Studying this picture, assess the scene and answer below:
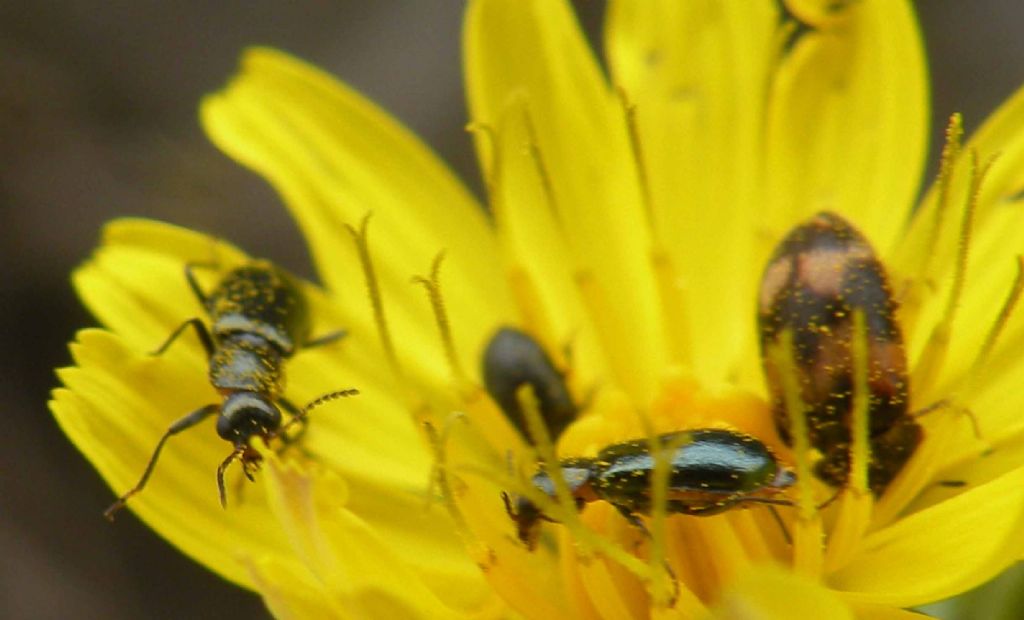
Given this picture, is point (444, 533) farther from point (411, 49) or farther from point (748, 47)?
point (411, 49)

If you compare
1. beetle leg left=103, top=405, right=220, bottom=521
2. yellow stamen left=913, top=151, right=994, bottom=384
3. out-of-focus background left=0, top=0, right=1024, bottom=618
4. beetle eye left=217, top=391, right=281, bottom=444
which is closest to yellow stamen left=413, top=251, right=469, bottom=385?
beetle eye left=217, top=391, right=281, bottom=444

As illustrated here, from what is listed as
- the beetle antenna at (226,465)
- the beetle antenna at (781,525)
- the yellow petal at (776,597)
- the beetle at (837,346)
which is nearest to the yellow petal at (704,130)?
the beetle at (837,346)

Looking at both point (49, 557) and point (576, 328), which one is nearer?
A: point (576, 328)

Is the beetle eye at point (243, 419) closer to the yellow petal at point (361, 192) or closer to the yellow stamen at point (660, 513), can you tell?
the yellow petal at point (361, 192)

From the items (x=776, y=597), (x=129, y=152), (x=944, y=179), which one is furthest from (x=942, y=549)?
(x=129, y=152)

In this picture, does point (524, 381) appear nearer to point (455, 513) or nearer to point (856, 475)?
point (455, 513)

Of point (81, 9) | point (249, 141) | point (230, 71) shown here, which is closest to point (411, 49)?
point (230, 71)

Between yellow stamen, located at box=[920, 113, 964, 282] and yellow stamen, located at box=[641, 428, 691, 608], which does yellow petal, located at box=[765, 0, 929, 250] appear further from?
yellow stamen, located at box=[641, 428, 691, 608]
